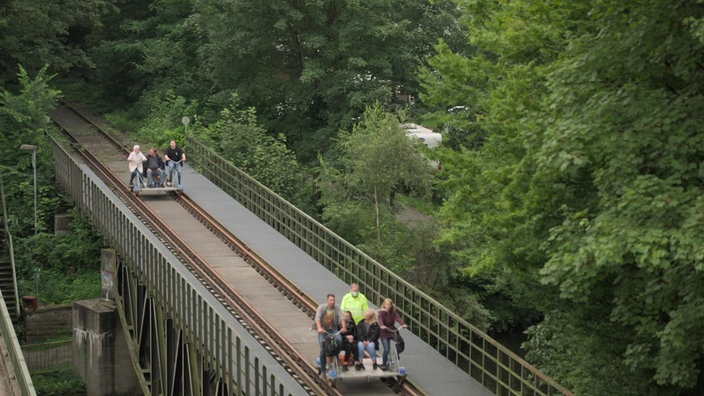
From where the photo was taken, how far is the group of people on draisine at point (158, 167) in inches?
1570

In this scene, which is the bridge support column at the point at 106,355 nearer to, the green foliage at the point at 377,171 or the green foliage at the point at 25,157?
the green foliage at the point at 25,157

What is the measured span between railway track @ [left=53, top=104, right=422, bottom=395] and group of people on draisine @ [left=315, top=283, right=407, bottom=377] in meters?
0.68

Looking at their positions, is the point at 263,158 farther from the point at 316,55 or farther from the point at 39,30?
the point at 39,30

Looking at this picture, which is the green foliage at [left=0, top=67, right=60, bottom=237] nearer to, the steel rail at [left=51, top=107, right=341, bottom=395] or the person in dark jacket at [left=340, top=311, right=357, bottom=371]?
the steel rail at [left=51, top=107, right=341, bottom=395]

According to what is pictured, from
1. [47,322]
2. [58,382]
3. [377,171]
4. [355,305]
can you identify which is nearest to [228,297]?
[355,305]

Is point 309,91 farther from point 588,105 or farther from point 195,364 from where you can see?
point 588,105

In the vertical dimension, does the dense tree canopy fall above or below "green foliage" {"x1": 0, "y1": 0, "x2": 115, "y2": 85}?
below

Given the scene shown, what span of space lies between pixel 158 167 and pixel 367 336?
1864cm

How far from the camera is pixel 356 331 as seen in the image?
2317 centimetres

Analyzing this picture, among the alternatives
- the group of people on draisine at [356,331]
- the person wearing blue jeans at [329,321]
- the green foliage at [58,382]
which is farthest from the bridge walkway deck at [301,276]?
the green foliage at [58,382]

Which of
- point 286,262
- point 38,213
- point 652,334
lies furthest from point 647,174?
point 38,213

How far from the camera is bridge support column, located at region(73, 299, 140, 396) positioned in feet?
123

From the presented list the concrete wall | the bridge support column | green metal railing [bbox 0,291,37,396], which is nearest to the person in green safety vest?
green metal railing [bbox 0,291,37,396]

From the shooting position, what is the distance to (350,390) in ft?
77.0
